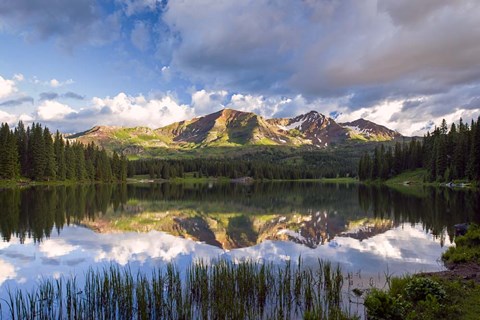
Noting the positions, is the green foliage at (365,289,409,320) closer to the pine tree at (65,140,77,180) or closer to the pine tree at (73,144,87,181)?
the pine tree at (65,140,77,180)

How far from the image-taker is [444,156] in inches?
5768

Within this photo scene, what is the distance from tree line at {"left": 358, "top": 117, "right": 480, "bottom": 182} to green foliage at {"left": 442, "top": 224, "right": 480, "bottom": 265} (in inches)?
4257

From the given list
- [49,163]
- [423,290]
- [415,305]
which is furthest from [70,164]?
[415,305]

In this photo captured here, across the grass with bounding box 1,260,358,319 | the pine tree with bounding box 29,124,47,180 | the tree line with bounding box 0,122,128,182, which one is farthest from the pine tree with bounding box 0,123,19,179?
the grass with bounding box 1,260,358,319

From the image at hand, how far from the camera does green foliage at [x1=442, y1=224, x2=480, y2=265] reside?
26.0m

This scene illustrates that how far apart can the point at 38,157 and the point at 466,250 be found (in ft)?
496

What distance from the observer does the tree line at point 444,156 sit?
125000mm

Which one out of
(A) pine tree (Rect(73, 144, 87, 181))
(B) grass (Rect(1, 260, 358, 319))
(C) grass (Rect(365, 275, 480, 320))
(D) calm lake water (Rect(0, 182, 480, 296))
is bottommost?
(D) calm lake water (Rect(0, 182, 480, 296))

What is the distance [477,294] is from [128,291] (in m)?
16.1

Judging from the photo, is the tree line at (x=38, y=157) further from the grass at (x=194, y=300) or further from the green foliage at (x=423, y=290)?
the green foliage at (x=423, y=290)

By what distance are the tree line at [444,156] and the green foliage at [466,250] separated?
10814 centimetres

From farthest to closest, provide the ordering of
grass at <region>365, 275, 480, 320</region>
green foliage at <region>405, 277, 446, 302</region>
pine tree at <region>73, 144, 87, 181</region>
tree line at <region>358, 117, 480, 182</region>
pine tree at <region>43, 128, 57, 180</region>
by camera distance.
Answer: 1. pine tree at <region>73, 144, 87, 181</region>
2. pine tree at <region>43, 128, 57, 180</region>
3. tree line at <region>358, 117, 480, 182</region>
4. green foliage at <region>405, 277, 446, 302</region>
5. grass at <region>365, 275, 480, 320</region>

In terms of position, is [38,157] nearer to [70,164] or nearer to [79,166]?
[70,164]

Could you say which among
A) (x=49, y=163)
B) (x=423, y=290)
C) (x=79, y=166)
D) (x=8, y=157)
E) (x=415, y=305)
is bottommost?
(x=415, y=305)
